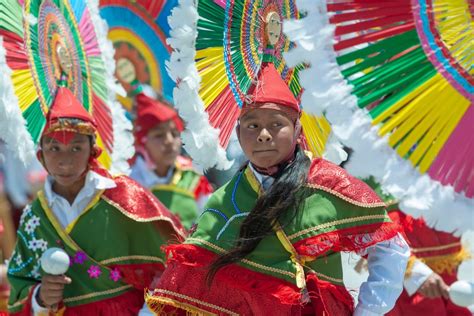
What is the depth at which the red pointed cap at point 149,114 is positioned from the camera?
649cm

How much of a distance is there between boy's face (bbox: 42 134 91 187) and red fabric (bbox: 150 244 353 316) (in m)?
0.92

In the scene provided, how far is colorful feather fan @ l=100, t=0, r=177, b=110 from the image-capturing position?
5.00 metres

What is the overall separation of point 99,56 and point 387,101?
224 cm

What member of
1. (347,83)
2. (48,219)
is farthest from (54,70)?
(347,83)

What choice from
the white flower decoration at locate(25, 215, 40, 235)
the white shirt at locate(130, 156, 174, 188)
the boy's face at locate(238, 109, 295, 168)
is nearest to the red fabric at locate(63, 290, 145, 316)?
the white flower decoration at locate(25, 215, 40, 235)

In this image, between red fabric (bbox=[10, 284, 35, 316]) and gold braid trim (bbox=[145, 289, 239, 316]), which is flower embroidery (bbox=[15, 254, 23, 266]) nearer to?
red fabric (bbox=[10, 284, 35, 316])

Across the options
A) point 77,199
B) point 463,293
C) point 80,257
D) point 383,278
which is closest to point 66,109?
point 77,199

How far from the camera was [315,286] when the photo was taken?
309cm

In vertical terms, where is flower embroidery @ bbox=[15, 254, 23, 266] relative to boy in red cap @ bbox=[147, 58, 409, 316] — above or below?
below

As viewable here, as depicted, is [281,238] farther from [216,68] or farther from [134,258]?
[134,258]

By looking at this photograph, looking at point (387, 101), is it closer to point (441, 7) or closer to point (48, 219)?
→ point (441, 7)

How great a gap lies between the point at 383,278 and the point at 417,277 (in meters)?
0.99

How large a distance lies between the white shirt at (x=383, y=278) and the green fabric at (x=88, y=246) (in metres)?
1.27

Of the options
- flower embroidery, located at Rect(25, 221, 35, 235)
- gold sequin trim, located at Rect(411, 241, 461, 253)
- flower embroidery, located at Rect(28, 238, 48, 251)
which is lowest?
gold sequin trim, located at Rect(411, 241, 461, 253)
